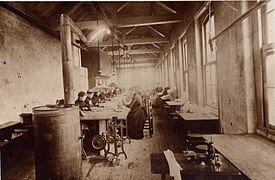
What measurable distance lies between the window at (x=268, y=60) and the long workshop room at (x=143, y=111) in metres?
0.01

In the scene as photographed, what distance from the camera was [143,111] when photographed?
6.28 m

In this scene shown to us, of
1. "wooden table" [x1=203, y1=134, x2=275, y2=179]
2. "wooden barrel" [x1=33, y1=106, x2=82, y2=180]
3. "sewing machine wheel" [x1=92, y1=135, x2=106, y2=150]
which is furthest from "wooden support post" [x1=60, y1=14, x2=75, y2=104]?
"wooden table" [x1=203, y1=134, x2=275, y2=179]

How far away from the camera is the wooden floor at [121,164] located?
3.85 meters

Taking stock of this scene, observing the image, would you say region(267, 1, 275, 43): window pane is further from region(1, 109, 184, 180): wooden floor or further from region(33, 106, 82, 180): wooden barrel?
region(33, 106, 82, 180): wooden barrel

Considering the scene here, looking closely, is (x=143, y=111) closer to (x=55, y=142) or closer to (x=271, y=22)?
(x=55, y=142)

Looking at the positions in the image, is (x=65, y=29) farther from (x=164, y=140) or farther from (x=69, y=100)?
(x=164, y=140)

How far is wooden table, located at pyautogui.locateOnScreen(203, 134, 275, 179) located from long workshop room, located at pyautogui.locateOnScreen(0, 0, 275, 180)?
10mm

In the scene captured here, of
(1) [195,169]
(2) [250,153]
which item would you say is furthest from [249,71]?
(1) [195,169]

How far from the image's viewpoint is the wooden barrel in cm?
320

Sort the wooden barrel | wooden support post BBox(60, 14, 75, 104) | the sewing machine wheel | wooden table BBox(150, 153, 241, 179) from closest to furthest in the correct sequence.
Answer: wooden table BBox(150, 153, 241, 179), the wooden barrel, wooden support post BBox(60, 14, 75, 104), the sewing machine wheel

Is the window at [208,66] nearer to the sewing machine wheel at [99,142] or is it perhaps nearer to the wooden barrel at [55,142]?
the sewing machine wheel at [99,142]

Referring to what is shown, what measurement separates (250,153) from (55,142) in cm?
260

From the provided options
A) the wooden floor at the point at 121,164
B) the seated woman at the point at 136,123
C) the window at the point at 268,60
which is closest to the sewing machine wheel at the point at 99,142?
the wooden floor at the point at 121,164

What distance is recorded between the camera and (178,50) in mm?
9195
